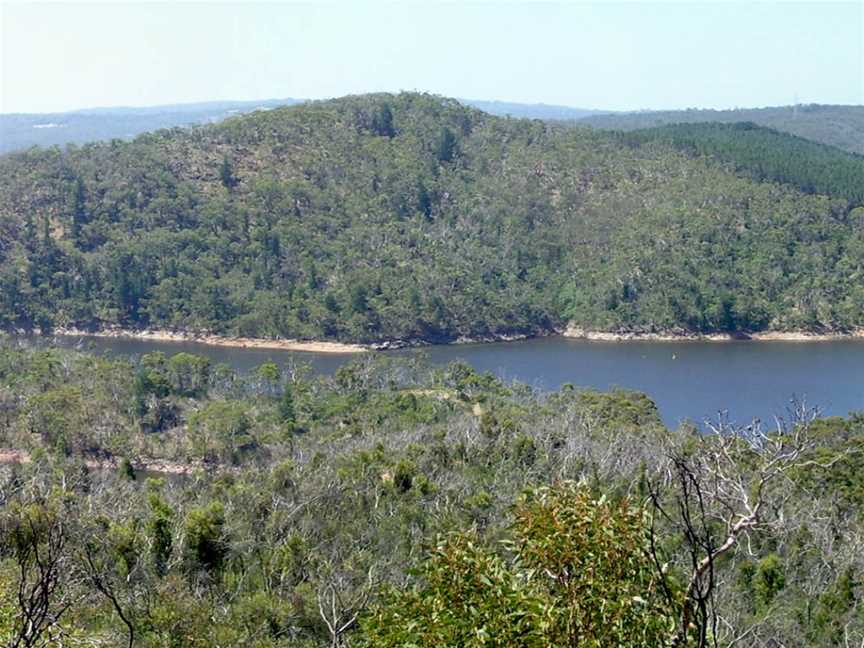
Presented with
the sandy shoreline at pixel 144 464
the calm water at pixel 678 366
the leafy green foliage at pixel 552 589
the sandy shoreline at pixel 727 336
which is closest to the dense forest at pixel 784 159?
the sandy shoreline at pixel 727 336

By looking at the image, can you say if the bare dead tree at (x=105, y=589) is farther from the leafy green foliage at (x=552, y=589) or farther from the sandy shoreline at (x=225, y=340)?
the sandy shoreline at (x=225, y=340)

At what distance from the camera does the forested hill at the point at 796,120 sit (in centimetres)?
12544

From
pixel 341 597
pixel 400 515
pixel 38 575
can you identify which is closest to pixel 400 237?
pixel 400 515

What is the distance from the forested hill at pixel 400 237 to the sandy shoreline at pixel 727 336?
55 cm

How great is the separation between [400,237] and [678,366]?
78.4 feet

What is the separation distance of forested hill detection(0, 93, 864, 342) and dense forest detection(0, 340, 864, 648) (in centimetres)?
1565

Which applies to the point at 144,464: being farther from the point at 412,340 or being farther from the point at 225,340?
the point at 412,340

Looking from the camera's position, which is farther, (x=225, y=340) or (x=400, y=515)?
(x=225, y=340)

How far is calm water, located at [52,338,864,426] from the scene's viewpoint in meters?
41.6

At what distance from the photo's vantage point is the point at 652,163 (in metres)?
72.9

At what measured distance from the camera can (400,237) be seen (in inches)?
2655

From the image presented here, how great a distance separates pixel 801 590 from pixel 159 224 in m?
56.6

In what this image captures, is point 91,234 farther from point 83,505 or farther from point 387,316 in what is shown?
point 83,505

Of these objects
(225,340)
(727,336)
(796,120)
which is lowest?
(225,340)
